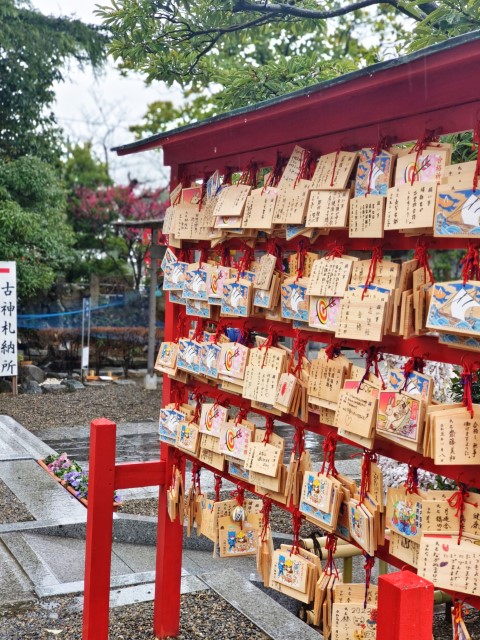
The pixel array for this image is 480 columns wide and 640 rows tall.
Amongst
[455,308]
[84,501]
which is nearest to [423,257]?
[455,308]

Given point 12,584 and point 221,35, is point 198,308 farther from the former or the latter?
point 221,35

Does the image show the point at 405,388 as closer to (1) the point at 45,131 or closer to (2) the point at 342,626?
(2) the point at 342,626

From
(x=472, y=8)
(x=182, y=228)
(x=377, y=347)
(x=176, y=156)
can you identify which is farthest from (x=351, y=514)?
(x=472, y=8)

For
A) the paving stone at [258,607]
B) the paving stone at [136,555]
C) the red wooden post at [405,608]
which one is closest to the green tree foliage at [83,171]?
the paving stone at [136,555]

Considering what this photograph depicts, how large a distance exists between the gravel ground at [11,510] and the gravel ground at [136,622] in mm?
1668

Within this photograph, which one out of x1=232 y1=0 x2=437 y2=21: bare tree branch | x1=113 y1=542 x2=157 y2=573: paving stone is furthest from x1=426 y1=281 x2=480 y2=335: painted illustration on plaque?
x1=232 y1=0 x2=437 y2=21: bare tree branch

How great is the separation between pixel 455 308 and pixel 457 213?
30cm

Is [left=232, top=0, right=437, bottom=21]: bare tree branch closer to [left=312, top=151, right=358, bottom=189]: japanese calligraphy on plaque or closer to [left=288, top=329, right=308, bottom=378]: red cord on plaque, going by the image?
[left=312, top=151, right=358, bottom=189]: japanese calligraphy on plaque

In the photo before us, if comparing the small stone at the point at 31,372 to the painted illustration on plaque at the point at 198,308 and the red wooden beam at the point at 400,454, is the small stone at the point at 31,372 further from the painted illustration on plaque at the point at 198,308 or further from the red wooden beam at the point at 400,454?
the red wooden beam at the point at 400,454

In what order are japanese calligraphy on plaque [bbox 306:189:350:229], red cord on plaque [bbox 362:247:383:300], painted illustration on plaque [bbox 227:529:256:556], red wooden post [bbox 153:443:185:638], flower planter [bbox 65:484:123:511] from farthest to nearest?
flower planter [bbox 65:484:123:511], red wooden post [bbox 153:443:185:638], painted illustration on plaque [bbox 227:529:256:556], japanese calligraphy on plaque [bbox 306:189:350:229], red cord on plaque [bbox 362:247:383:300]

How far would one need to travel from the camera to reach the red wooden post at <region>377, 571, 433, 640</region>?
203cm

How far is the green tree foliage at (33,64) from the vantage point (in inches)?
559

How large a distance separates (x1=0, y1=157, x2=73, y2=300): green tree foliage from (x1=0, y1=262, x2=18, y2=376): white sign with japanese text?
6.16 ft

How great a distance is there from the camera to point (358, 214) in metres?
2.77
